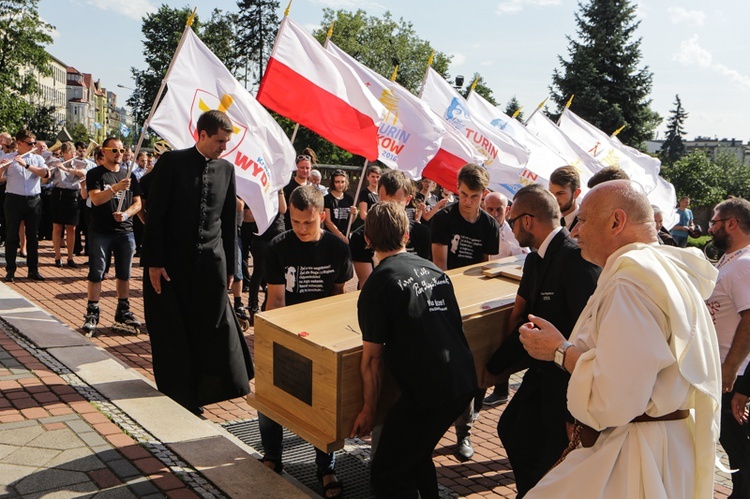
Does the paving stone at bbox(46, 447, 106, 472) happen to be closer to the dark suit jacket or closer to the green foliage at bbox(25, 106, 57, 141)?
the dark suit jacket

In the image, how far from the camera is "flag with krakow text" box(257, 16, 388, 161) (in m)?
7.71

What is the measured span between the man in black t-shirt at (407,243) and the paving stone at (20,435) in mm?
2593

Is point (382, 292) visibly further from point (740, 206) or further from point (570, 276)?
point (740, 206)

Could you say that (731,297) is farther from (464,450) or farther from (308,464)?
(308,464)

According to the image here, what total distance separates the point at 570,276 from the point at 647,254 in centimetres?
126

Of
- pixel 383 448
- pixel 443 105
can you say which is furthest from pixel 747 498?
pixel 443 105

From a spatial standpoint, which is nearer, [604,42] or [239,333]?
[239,333]

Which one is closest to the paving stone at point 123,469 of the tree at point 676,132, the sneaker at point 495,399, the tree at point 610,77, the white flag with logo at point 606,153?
the sneaker at point 495,399

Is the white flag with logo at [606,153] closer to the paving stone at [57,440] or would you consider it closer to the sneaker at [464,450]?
the sneaker at [464,450]

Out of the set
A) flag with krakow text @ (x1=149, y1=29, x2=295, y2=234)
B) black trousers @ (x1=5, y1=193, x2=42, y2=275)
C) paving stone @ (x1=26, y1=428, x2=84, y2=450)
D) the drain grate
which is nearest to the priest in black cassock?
the drain grate

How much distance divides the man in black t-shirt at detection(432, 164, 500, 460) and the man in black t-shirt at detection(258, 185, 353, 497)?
4.69 feet

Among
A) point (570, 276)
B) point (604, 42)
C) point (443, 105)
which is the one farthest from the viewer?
point (604, 42)

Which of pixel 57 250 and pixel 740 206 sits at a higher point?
pixel 740 206

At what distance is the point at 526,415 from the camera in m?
3.87
